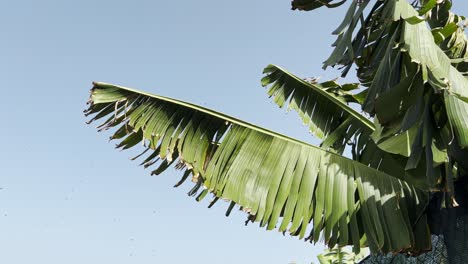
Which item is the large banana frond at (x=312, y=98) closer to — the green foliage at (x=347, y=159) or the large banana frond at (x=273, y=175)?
the green foliage at (x=347, y=159)

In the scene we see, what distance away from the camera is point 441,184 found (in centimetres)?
445

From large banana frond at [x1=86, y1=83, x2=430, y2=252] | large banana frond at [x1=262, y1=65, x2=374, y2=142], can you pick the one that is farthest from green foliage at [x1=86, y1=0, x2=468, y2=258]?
large banana frond at [x1=262, y1=65, x2=374, y2=142]

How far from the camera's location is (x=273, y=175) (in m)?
4.96

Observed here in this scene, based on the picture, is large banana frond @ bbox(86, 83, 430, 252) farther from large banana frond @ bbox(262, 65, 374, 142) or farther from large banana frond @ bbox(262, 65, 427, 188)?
large banana frond @ bbox(262, 65, 374, 142)

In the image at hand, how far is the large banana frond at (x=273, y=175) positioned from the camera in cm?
488

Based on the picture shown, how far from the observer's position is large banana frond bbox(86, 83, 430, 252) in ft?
16.0

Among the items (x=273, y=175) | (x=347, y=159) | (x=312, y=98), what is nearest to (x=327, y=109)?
(x=312, y=98)

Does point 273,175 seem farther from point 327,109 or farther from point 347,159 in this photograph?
point 327,109

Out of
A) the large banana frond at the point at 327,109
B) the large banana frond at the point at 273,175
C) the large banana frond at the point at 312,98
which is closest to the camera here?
the large banana frond at the point at 273,175

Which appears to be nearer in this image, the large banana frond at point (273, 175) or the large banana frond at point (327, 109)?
the large banana frond at point (273, 175)

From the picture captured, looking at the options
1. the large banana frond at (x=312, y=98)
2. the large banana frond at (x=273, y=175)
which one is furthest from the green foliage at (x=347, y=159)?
the large banana frond at (x=312, y=98)

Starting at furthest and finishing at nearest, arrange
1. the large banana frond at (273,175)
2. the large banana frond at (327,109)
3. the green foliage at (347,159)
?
the large banana frond at (327,109) < the large banana frond at (273,175) < the green foliage at (347,159)

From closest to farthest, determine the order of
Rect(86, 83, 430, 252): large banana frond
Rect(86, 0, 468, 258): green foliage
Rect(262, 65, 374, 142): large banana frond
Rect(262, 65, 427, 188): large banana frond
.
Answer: Rect(86, 0, 468, 258): green foliage < Rect(86, 83, 430, 252): large banana frond < Rect(262, 65, 427, 188): large banana frond < Rect(262, 65, 374, 142): large banana frond

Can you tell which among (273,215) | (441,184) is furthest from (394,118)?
(273,215)
